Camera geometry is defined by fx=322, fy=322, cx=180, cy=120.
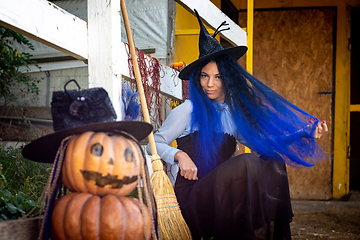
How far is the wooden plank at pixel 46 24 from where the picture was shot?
1.53 meters

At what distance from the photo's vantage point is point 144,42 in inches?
199

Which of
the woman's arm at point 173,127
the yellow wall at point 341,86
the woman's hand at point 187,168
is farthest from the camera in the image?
the yellow wall at point 341,86

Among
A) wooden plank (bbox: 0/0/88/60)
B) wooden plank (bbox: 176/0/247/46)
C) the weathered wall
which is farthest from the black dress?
the weathered wall

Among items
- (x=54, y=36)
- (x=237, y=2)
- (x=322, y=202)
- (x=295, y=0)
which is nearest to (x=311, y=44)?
(x=295, y=0)

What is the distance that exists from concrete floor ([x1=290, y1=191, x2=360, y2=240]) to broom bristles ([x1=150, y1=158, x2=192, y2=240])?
60.7 inches

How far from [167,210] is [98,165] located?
2.59 ft

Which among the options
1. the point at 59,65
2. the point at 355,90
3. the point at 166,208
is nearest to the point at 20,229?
the point at 166,208

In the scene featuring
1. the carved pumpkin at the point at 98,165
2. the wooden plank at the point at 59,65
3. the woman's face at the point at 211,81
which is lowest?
the carved pumpkin at the point at 98,165

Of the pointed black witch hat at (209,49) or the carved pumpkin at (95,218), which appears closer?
the carved pumpkin at (95,218)

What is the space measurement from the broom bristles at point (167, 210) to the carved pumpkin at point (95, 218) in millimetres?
609

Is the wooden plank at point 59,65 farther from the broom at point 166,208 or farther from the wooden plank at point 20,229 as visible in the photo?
the wooden plank at point 20,229

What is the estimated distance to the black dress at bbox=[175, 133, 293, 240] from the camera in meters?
1.94

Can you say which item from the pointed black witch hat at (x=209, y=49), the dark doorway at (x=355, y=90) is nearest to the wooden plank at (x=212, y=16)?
the pointed black witch hat at (x=209, y=49)

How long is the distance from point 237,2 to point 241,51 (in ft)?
10.3
